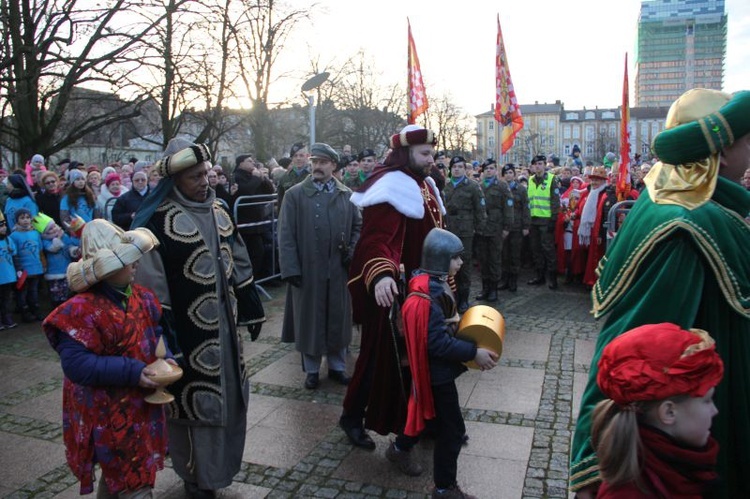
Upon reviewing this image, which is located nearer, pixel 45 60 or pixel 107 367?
pixel 107 367

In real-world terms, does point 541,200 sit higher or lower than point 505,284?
higher

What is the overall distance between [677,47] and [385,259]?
621ft

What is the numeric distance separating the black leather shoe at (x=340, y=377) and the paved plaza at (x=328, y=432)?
7 cm

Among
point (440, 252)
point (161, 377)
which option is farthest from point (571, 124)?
point (161, 377)

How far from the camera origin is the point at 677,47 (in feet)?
549

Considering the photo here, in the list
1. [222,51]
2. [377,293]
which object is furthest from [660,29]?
[377,293]

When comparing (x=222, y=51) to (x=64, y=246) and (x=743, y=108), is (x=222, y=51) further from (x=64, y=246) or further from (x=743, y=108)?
(x=743, y=108)

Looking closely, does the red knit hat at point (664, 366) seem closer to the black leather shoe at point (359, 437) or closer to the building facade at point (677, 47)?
the black leather shoe at point (359, 437)

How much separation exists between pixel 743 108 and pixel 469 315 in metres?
1.69

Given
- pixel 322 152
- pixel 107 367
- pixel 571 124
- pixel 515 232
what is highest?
pixel 571 124

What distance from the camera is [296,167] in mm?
9273

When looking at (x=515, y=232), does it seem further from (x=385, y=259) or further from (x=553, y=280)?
(x=385, y=259)

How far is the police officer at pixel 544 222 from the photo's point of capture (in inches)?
414

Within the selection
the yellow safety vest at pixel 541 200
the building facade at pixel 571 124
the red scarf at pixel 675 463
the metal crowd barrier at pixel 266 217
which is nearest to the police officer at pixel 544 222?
the yellow safety vest at pixel 541 200
